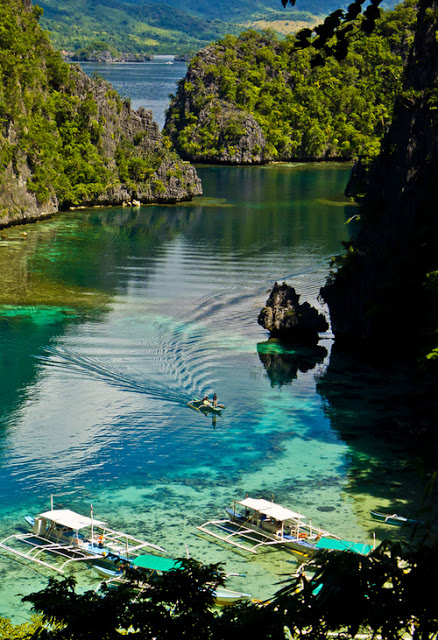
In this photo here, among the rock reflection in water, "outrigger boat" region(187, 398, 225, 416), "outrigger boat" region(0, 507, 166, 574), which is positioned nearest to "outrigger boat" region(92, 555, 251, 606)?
"outrigger boat" region(0, 507, 166, 574)

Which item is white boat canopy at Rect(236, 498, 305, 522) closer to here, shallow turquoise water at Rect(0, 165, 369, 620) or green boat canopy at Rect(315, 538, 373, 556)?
shallow turquoise water at Rect(0, 165, 369, 620)

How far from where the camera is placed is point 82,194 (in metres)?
95.6

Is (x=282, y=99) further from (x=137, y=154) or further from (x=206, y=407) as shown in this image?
(x=206, y=407)

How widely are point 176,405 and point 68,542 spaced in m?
13.0

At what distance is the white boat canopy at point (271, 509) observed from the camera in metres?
27.9

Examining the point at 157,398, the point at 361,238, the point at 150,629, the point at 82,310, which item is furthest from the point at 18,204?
the point at 150,629

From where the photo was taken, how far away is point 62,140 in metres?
99.2

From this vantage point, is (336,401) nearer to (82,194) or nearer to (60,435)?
(60,435)

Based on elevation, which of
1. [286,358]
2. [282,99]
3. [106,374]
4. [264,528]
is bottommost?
[264,528]

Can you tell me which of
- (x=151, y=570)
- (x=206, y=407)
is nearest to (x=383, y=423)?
(x=206, y=407)

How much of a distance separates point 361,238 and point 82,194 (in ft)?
163

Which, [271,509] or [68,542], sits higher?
[271,509]

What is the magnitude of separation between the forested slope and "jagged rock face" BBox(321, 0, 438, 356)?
137ft

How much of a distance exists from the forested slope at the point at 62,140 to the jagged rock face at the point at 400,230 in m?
41.6
